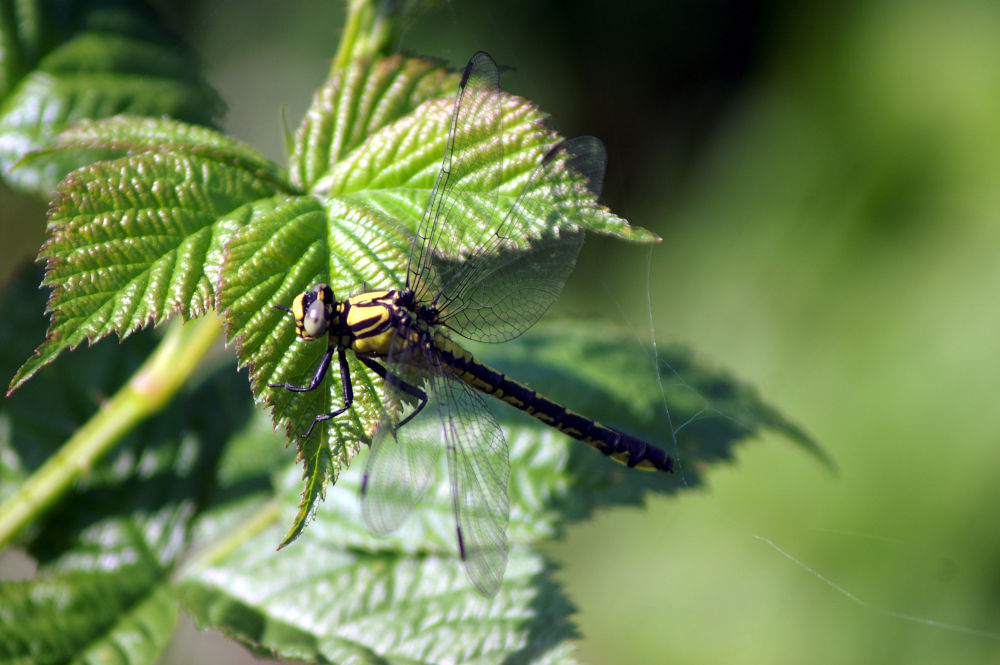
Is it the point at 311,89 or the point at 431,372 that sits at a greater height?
the point at 311,89

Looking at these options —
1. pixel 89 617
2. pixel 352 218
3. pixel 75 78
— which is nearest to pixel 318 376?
pixel 352 218

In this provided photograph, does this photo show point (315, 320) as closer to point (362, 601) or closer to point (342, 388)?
point (342, 388)

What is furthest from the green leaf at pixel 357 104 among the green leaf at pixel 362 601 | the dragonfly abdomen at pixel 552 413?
the green leaf at pixel 362 601

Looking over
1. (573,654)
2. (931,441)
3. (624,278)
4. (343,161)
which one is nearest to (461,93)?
(343,161)

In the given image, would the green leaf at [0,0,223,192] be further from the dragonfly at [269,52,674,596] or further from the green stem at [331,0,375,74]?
the dragonfly at [269,52,674,596]

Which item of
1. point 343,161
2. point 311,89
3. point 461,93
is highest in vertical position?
point 311,89

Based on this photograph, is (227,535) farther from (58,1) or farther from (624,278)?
(624,278)

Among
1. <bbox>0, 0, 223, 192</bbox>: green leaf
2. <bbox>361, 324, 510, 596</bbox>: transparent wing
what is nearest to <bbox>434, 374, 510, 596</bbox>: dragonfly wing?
<bbox>361, 324, 510, 596</bbox>: transparent wing
